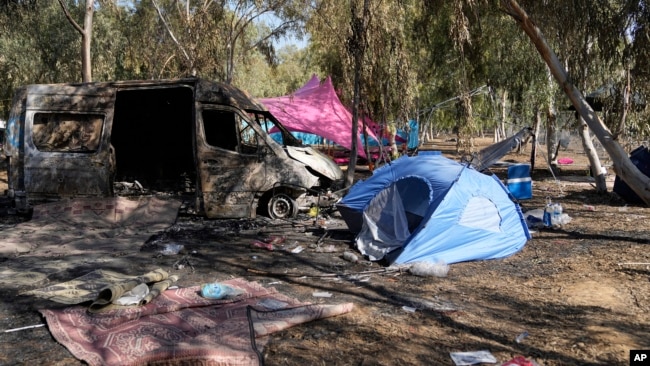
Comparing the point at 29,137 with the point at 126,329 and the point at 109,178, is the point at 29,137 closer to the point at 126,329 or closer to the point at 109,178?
the point at 109,178

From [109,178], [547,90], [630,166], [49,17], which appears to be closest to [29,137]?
[109,178]

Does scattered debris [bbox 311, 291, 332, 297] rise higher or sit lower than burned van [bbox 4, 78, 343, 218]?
lower

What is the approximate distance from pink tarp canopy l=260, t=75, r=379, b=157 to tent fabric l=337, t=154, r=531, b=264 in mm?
10152

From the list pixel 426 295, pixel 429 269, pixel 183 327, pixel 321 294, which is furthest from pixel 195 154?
pixel 426 295

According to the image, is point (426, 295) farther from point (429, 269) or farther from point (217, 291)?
point (217, 291)

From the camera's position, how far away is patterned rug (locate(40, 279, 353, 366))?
386 centimetres

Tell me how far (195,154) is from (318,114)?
10.3 m

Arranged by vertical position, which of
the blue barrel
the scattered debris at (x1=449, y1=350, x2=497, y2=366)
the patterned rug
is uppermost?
the blue barrel

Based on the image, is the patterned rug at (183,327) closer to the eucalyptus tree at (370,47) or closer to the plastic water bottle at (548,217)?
the plastic water bottle at (548,217)

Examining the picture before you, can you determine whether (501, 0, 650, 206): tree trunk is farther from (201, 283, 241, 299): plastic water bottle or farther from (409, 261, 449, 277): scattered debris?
(201, 283, 241, 299): plastic water bottle

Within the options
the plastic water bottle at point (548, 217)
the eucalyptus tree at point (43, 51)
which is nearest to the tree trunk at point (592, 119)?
the plastic water bottle at point (548, 217)

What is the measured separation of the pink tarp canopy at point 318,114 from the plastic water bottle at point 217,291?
12795 millimetres

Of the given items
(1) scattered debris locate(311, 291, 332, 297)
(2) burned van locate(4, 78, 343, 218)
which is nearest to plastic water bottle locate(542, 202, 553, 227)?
(2) burned van locate(4, 78, 343, 218)

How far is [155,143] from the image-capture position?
11.9m
